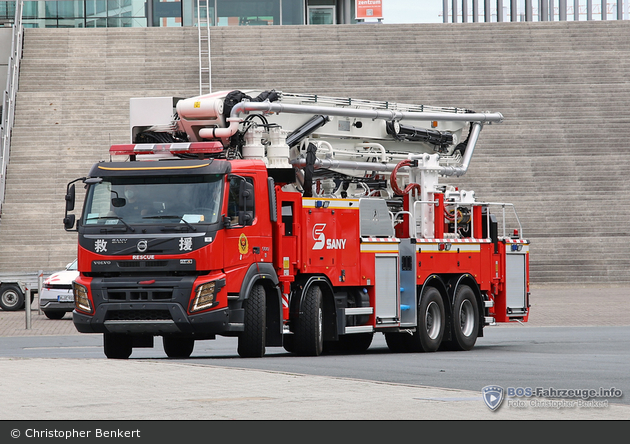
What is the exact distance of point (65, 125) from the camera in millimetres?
38375

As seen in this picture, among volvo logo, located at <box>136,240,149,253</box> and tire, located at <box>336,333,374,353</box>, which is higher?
volvo logo, located at <box>136,240,149,253</box>

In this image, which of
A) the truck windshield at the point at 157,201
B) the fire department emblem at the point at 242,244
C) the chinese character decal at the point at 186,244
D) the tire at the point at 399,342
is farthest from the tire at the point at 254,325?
the tire at the point at 399,342

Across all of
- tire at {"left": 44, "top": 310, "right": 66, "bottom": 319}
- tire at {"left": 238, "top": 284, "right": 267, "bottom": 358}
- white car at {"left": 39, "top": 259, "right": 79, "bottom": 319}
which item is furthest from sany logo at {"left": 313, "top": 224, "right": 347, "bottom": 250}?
tire at {"left": 44, "top": 310, "right": 66, "bottom": 319}

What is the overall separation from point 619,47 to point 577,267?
46.3ft

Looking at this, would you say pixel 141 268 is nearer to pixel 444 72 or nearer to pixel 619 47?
pixel 444 72

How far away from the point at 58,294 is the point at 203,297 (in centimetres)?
1274

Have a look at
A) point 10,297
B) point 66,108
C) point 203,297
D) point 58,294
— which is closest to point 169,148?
point 203,297

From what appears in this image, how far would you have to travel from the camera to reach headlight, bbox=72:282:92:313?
15.2 metres

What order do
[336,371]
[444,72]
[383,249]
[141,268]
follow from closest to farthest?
[336,371], [141,268], [383,249], [444,72]

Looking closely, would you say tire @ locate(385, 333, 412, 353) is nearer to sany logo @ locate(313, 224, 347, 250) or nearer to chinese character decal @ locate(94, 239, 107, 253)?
sany logo @ locate(313, 224, 347, 250)

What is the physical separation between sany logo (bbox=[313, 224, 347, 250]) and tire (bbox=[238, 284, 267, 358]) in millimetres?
1373

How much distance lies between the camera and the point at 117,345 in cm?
1622
